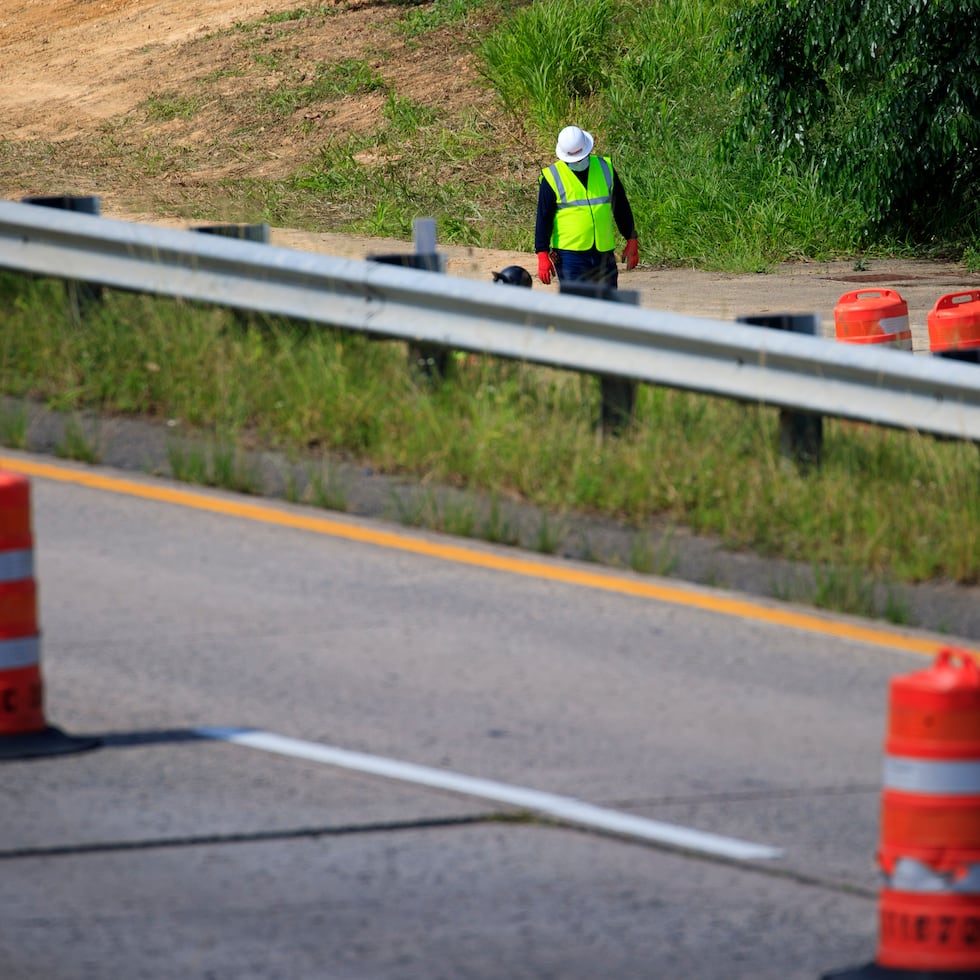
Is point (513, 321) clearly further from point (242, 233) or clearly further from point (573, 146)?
point (573, 146)

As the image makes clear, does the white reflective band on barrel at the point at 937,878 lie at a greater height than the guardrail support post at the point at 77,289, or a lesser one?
lesser

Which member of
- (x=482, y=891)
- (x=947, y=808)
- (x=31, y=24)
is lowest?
(x=482, y=891)

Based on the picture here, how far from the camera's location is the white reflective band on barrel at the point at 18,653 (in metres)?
5.48

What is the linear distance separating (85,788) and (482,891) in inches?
45.9

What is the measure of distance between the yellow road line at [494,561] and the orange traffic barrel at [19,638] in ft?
7.53

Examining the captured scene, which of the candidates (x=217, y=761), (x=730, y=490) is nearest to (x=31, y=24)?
(x=730, y=490)

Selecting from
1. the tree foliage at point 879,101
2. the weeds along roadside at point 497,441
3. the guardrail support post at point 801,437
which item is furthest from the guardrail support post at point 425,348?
the tree foliage at point 879,101

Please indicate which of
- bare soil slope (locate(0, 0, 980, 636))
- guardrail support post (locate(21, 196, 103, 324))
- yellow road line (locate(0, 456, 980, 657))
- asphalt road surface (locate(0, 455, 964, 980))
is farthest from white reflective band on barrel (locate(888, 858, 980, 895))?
bare soil slope (locate(0, 0, 980, 636))

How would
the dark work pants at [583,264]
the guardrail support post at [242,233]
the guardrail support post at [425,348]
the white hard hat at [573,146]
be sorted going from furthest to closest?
the dark work pants at [583,264]
the white hard hat at [573,146]
the guardrail support post at [242,233]
the guardrail support post at [425,348]

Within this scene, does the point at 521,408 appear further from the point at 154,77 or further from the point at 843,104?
the point at 154,77

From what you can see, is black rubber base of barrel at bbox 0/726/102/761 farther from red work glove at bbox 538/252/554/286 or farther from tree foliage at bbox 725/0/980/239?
tree foliage at bbox 725/0/980/239

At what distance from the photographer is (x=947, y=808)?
4070 millimetres

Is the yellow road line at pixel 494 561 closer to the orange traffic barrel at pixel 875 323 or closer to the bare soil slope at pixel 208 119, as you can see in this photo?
the orange traffic barrel at pixel 875 323

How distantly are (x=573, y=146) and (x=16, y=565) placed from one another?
A: 8.61 meters
